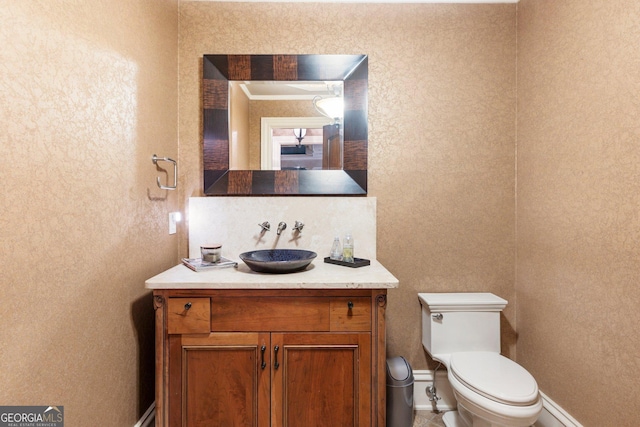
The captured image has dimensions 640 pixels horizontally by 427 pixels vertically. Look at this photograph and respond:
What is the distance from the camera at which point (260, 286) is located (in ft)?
4.67

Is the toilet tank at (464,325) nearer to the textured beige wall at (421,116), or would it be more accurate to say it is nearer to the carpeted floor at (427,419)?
the textured beige wall at (421,116)

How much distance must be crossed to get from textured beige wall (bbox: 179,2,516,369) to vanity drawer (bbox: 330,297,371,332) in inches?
26.1

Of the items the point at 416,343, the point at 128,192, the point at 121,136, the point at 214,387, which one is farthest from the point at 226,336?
the point at 416,343

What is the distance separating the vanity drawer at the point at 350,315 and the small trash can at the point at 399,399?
1.62 ft

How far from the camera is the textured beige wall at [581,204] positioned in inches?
51.1

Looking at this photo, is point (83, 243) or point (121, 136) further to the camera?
point (121, 136)

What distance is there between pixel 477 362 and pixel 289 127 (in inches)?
67.2

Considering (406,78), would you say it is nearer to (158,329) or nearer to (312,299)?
(312,299)

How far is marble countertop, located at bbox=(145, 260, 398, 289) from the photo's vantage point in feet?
4.67

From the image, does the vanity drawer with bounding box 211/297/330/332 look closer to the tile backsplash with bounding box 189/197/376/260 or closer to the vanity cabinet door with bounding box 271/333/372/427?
the vanity cabinet door with bounding box 271/333/372/427

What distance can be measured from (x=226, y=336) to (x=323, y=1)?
2.06m

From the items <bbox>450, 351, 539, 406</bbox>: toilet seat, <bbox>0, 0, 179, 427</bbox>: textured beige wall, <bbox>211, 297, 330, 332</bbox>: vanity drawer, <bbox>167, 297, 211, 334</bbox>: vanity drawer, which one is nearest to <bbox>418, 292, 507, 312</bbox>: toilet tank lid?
<bbox>450, 351, 539, 406</bbox>: toilet seat

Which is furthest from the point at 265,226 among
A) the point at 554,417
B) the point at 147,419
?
the point at 554,417

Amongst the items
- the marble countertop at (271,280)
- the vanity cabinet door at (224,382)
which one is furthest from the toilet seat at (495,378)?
the vanity cabinet door at (224,382)
